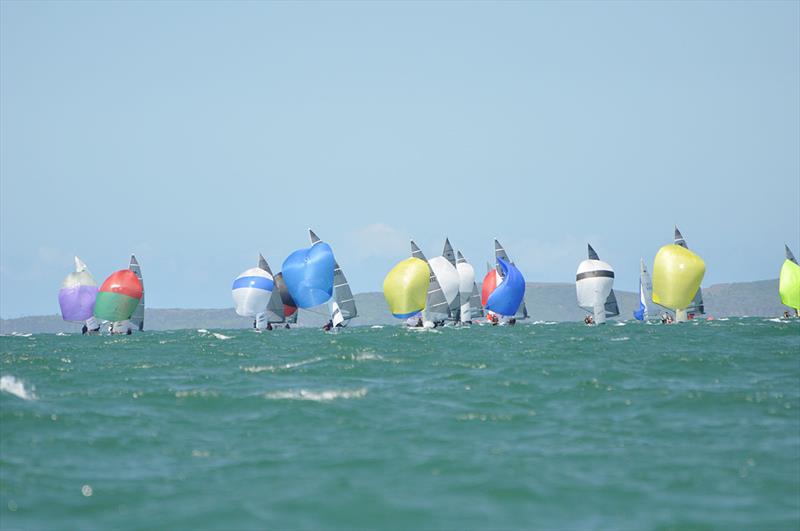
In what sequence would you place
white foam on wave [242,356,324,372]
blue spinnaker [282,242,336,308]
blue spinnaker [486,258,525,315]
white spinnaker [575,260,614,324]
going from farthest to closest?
blue spinnaker [486,258,525,315]
white spinnaker [575,260,614,324]
blue spinnaker [282,242,336,308]
white foam on wave [242,356,324,372]

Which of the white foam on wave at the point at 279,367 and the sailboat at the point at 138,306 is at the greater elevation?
the sailboat at the point at 138,306

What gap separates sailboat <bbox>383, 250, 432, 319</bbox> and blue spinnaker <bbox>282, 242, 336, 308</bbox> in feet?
18.5

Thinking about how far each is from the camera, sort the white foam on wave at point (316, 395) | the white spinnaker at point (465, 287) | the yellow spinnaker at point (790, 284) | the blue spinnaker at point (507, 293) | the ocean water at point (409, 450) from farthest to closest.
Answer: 1. the white spinnaker at point (465, 287)
2. the blue spinnaker at point (507, 293)
3. the yellow spinnaker at point (790, 284)
4. the white foam on wave at point (316, 395)
5. the ocean water at point (409, 450)

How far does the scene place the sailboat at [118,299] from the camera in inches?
3844

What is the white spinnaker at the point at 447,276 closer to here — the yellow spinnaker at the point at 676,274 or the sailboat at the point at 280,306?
the sailboat at the point at 280,306

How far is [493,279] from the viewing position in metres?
116

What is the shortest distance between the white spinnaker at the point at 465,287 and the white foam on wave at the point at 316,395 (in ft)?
291

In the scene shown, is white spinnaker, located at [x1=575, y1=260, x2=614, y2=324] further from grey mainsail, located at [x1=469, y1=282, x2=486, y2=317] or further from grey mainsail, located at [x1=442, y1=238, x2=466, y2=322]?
grey mainsail, located at [x1=469, y1=282, x2=486, y2=317]

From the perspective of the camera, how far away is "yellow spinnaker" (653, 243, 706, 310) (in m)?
80.2

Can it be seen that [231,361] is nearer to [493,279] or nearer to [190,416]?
[190,416]

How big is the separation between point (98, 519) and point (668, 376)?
19.2 m

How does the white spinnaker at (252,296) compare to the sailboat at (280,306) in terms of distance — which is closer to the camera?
the white spinnaker at (252,296)

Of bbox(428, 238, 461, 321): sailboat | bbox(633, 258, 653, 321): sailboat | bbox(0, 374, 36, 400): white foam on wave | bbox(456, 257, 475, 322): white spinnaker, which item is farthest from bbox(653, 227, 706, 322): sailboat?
bbox(0, 374, 36, 400): white foam on wave

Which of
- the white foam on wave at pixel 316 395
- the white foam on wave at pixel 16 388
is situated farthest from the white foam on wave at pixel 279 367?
the white foam on wave at pixel 16 388
